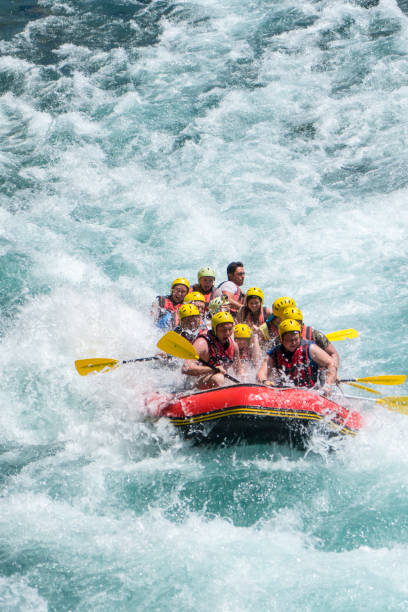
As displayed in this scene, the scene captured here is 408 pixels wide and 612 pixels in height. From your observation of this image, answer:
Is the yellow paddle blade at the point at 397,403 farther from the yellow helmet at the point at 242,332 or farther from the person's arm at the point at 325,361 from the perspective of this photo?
the yellow helmet at the point at 242,332

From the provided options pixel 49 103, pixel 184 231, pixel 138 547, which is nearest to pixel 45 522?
pixel 138 547

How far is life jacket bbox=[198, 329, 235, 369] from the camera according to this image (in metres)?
5.98

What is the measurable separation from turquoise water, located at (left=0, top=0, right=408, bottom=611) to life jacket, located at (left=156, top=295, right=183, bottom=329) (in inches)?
15.1

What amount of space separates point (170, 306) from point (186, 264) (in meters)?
2.53

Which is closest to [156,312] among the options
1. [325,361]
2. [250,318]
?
[250,318]

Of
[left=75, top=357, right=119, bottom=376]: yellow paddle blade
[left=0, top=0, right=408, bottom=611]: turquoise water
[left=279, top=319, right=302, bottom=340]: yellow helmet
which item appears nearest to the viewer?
[left=0, top=0, right=408, bottom=611]: turquoise water

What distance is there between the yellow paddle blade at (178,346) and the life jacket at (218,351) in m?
0.17

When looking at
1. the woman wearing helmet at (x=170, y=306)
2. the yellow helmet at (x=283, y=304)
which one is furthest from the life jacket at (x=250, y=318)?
the woman wearing helmet at (x=170, y=306)

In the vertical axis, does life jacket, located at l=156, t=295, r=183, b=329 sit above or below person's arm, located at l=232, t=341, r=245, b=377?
below

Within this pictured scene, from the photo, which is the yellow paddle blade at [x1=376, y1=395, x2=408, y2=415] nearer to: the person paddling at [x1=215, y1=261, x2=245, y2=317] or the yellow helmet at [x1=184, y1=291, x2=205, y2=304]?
the person paddling at [x1=215, y1=261, x2=245, y2=317]

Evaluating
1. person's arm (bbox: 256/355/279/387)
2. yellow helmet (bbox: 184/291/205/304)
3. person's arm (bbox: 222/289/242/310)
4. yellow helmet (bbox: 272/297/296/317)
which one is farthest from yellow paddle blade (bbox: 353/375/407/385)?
yellow helmet (bbox: 184/291/205/304)

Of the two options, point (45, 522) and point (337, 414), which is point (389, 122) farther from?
point (45, 522)

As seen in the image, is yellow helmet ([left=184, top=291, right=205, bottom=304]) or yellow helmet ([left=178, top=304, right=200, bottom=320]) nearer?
yellow helmet ([left=178, top=304, right=200, bottom=320])

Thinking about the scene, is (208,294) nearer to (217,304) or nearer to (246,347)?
(217,304)
